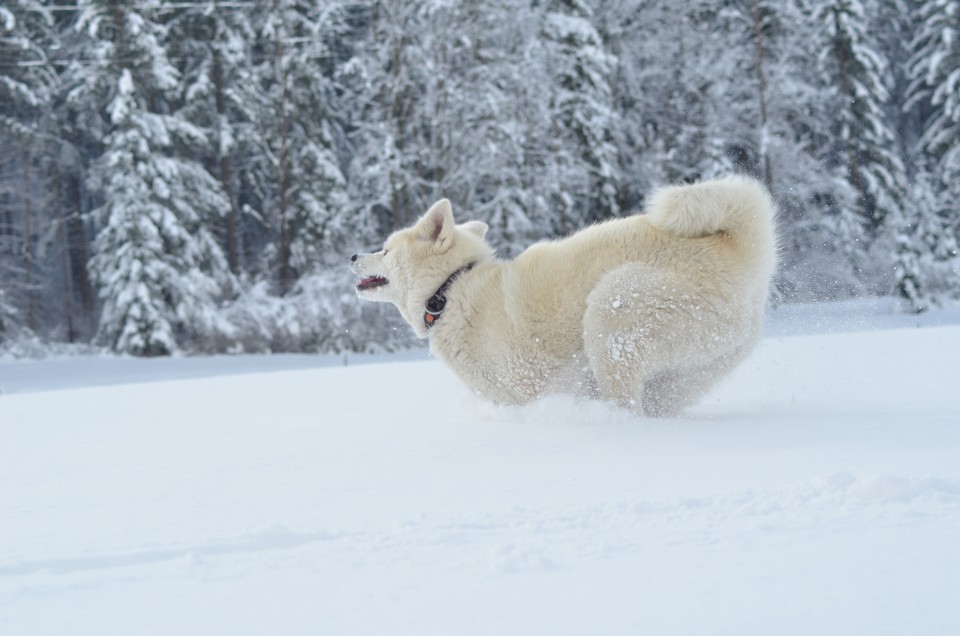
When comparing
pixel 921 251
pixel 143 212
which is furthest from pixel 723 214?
pixel 921 251

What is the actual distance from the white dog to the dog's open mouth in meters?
0.53

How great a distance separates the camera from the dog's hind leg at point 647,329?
4.03m

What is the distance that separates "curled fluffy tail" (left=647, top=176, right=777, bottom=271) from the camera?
420 centimetres

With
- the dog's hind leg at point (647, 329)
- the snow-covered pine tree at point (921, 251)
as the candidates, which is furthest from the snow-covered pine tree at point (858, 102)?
the dog's hind leg at point (647, 329)

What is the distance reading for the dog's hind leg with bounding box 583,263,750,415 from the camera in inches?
159

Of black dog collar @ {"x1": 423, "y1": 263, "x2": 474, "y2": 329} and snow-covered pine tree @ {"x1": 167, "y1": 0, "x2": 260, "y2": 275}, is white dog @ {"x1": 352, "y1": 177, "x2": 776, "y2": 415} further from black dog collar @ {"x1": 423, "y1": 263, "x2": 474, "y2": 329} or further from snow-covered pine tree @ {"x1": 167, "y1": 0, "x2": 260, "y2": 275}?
snow-covered pine tree @ {"x1": 167, "y1": 0, "x2": 260, "y2": 275}

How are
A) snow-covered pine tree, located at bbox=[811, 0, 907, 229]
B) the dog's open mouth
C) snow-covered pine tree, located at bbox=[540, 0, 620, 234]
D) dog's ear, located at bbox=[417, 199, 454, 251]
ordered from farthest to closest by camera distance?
1. snow-covered pine tree, located at bbox=[811, 0, 907, 229]
2. snow-covered pine tree, located at bbox=[540, 0, 620, 234]
3. the dog's open mouth
4. dog's ear, located at bbox=[417, 199, 454, 251]

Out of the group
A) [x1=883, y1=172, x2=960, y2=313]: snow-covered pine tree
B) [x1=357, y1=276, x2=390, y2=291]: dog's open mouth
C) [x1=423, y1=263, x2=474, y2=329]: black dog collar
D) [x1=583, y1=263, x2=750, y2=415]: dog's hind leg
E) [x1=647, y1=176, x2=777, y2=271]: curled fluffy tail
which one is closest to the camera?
[x1=583, y1=263, x2=750, y2=415]: dog's hind leg

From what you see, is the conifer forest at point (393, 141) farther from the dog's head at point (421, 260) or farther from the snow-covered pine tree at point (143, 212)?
the dog's head at point (421, 260)

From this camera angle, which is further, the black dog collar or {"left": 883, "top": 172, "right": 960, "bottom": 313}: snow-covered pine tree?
{"left": 883, "top": 172, "right": 960, "bottom": 313}: snow-covered pine tree

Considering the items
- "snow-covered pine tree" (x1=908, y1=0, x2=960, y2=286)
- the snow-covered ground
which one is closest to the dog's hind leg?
the snow-covered ground

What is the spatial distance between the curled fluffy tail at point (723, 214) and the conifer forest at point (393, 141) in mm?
13710

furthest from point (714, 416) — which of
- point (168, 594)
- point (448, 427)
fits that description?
point (168, 594)

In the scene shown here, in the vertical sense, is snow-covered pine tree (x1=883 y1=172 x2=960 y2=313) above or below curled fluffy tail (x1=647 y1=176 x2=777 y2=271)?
below
